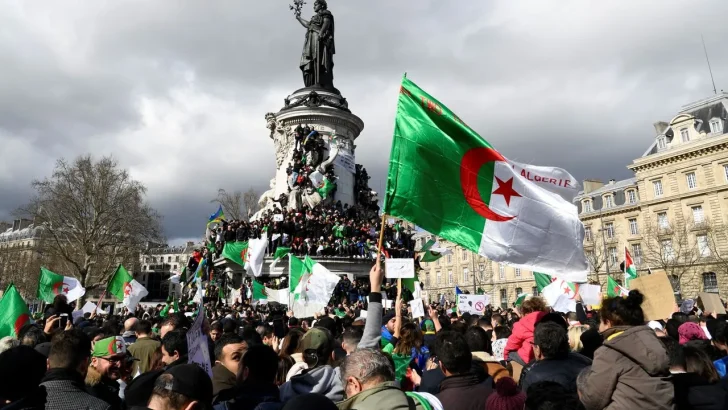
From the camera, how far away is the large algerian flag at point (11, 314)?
23.0 feet

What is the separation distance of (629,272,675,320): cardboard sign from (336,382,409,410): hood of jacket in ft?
16.5

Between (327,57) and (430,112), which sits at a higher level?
(327,57)

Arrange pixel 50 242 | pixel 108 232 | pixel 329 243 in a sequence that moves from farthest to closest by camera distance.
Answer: pixel 50 242
pixel 108 232
pixel 329 243

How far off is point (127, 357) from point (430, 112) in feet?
13.8

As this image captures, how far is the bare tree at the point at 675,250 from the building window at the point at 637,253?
3.57m

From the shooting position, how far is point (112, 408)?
2.88 m

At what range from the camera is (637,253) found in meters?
51.3

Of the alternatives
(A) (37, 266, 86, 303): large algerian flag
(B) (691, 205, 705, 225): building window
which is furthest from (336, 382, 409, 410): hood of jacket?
(B) (691, 205, 705, 225): building window

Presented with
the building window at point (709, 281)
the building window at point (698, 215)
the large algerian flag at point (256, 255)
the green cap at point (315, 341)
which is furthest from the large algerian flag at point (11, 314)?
the building window at point (698, 215)

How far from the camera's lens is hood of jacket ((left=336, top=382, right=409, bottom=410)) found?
2.47 m

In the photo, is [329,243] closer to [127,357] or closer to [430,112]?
[430,112]

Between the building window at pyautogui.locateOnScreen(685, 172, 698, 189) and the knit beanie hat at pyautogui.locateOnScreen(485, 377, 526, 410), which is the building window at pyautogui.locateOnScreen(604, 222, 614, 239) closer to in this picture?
the building window at pyautogui.locateOnScreen(685, 172, 698, 189)

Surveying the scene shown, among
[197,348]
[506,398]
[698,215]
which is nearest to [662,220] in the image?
[698,215]

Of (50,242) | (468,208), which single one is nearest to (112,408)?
(468,208)
